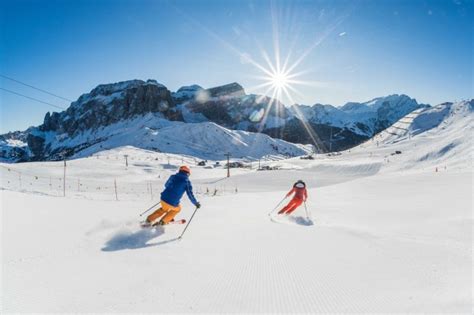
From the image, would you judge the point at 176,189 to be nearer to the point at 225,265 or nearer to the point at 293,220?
the point at 225,265

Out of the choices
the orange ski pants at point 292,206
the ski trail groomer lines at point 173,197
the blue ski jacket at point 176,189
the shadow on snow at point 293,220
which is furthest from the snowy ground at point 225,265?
the orange ski pants at point 292,206

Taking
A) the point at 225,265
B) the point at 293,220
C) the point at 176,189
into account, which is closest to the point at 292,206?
the point at 293,220

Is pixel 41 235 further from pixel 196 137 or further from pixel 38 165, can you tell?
pixel 196 137

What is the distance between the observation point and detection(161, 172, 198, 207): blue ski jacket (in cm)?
839

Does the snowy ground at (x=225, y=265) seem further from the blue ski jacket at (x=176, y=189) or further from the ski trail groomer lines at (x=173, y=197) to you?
the blue ski jacket at (x=176, y=189)

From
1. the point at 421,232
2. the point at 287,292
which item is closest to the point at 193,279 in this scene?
the point at 287,292

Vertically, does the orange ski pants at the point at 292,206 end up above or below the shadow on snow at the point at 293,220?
above

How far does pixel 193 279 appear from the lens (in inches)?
165

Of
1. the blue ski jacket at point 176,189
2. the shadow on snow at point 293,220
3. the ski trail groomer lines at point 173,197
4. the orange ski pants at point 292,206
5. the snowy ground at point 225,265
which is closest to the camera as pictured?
the snowy ground at point 225,265

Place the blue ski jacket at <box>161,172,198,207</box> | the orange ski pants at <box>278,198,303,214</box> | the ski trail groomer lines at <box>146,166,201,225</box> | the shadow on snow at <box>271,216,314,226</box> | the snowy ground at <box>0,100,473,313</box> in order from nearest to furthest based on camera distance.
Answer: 1. the snowy ground at <box>0,100,473,313</box>
2. the ski trail groomer lines at <box>146,166,201,225</box>
3. the blue ski jacket at <box>161,172,198,207</box>
4. the shadow on snow at <box>271,216,314,226</box>
5. the orange ski pants at <box>278,198,303,214</box>

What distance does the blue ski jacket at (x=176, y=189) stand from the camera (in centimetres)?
839

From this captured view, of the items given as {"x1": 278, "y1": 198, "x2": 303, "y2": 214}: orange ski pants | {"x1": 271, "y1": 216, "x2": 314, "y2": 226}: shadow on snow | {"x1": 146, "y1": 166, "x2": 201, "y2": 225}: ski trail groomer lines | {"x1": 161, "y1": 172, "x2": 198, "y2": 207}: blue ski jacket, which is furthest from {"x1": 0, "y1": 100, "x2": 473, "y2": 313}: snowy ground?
{"x1": 278, "y1": 198, "x2": 303, "y2": 214}: orange ski pants

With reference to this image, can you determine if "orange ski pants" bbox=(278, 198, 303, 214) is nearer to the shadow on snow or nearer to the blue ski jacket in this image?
the shadow on snow

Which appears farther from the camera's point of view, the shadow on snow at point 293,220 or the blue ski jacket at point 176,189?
the shadow on snow at point 293,220
